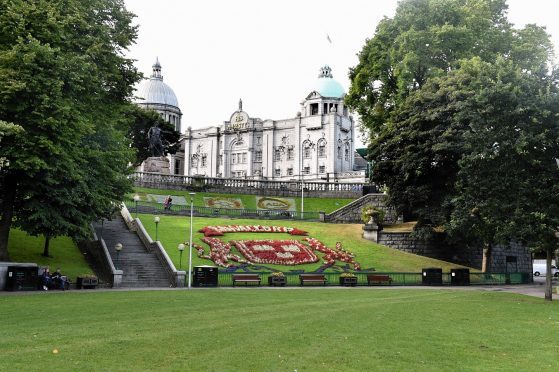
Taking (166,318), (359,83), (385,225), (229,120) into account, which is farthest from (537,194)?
(229,120)

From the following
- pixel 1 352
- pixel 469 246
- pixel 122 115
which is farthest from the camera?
pixel 469 246

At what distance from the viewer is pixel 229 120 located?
126188 mm

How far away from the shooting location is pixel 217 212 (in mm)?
56344

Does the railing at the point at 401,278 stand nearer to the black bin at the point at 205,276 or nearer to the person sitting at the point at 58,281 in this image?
the black bin at the point at 205,276

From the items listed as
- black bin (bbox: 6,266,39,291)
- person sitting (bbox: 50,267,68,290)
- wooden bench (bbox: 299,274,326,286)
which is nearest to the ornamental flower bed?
wooden bench (bbox: 299,274,326,286)

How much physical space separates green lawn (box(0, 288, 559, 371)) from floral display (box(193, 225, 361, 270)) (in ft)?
59.5

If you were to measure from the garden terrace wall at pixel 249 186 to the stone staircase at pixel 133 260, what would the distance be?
59.0 feet

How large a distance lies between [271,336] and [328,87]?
362ft

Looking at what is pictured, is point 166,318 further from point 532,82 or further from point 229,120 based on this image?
point 229,120

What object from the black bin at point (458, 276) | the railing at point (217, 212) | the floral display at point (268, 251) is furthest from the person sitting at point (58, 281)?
the black bin at point (458, 276)

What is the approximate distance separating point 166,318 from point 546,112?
19406mm

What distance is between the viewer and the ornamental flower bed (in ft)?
137

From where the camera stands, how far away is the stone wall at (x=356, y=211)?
192 ft

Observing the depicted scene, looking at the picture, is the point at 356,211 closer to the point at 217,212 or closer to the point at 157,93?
the point at 217,212
